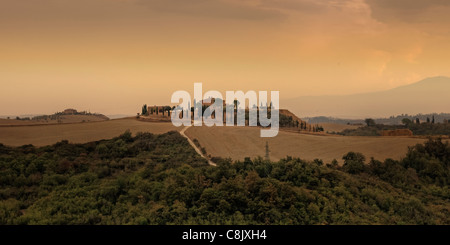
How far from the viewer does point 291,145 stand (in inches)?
1342

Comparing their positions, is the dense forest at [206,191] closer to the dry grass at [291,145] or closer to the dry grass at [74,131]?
the dry grass at [74,131]

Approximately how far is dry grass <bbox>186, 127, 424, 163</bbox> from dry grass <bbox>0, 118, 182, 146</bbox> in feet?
15.7

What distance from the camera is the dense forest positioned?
1409 centimetres

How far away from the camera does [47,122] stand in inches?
1302

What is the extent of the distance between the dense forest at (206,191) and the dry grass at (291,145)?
5.95 m

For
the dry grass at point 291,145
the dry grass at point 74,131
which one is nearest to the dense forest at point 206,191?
the dry grass at point 74,131

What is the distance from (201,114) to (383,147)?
20.8 m

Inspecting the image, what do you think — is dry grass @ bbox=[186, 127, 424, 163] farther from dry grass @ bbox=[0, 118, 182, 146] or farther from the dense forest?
the dense forest

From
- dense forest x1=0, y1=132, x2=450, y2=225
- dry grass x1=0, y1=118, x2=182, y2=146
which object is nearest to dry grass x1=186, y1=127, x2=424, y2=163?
dry grass x1=0, y1=118, x2=182, y2=146

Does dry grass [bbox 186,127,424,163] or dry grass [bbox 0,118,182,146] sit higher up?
dry grass [bbox 0,118,182,146]

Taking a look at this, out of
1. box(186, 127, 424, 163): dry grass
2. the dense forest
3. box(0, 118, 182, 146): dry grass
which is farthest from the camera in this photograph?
box(186, 127, 424, 163): dry grass

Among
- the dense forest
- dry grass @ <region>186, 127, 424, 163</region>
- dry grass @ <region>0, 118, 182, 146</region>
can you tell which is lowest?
the dense forest

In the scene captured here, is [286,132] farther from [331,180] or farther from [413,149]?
[331,180]
